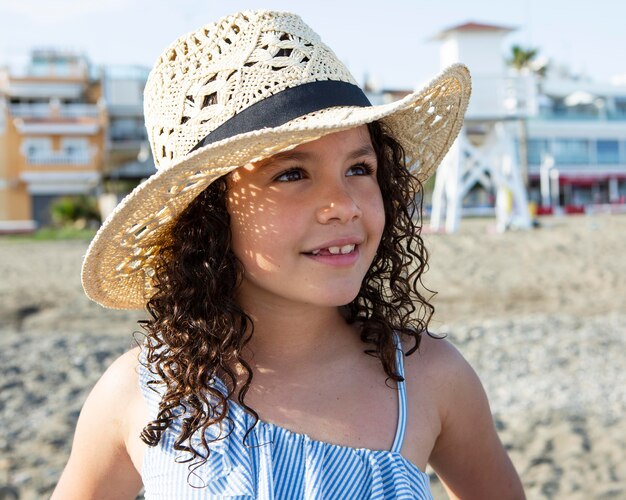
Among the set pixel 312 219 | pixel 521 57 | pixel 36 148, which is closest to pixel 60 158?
pixel 36 148

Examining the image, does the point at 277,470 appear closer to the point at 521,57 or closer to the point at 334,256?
the point at 334,256

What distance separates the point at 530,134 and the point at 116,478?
4419 cm

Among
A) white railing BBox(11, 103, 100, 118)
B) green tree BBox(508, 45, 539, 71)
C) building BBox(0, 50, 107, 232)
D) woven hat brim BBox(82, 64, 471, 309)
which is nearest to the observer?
woven hat brim BBox(82, 64, 471, 309)

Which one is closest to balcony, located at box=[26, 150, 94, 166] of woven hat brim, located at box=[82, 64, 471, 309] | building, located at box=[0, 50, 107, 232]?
building, located at box=[0, 50, 107, 232]

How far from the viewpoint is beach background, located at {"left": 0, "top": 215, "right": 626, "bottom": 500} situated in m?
4.18

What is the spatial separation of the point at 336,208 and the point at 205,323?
0.36m

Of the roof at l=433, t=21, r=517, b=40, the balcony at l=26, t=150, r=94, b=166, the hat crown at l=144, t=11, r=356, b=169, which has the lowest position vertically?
the balcony at l=26, t=150, r=94, b=166

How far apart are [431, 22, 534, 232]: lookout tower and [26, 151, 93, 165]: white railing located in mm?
23208

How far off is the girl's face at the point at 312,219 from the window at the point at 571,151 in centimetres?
4429

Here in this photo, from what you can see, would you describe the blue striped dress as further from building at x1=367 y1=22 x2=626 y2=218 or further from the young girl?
building at x1=367 y1=22 x2=626 y2=218

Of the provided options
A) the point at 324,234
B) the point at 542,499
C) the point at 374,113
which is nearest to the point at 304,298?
the point at 324,234

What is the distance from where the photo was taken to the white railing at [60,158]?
38.0 m

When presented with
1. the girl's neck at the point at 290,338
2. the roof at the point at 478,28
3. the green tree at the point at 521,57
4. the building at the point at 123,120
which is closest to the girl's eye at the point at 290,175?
the girl's neck at the point at 290,338

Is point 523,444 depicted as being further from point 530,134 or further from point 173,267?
point 530,134
